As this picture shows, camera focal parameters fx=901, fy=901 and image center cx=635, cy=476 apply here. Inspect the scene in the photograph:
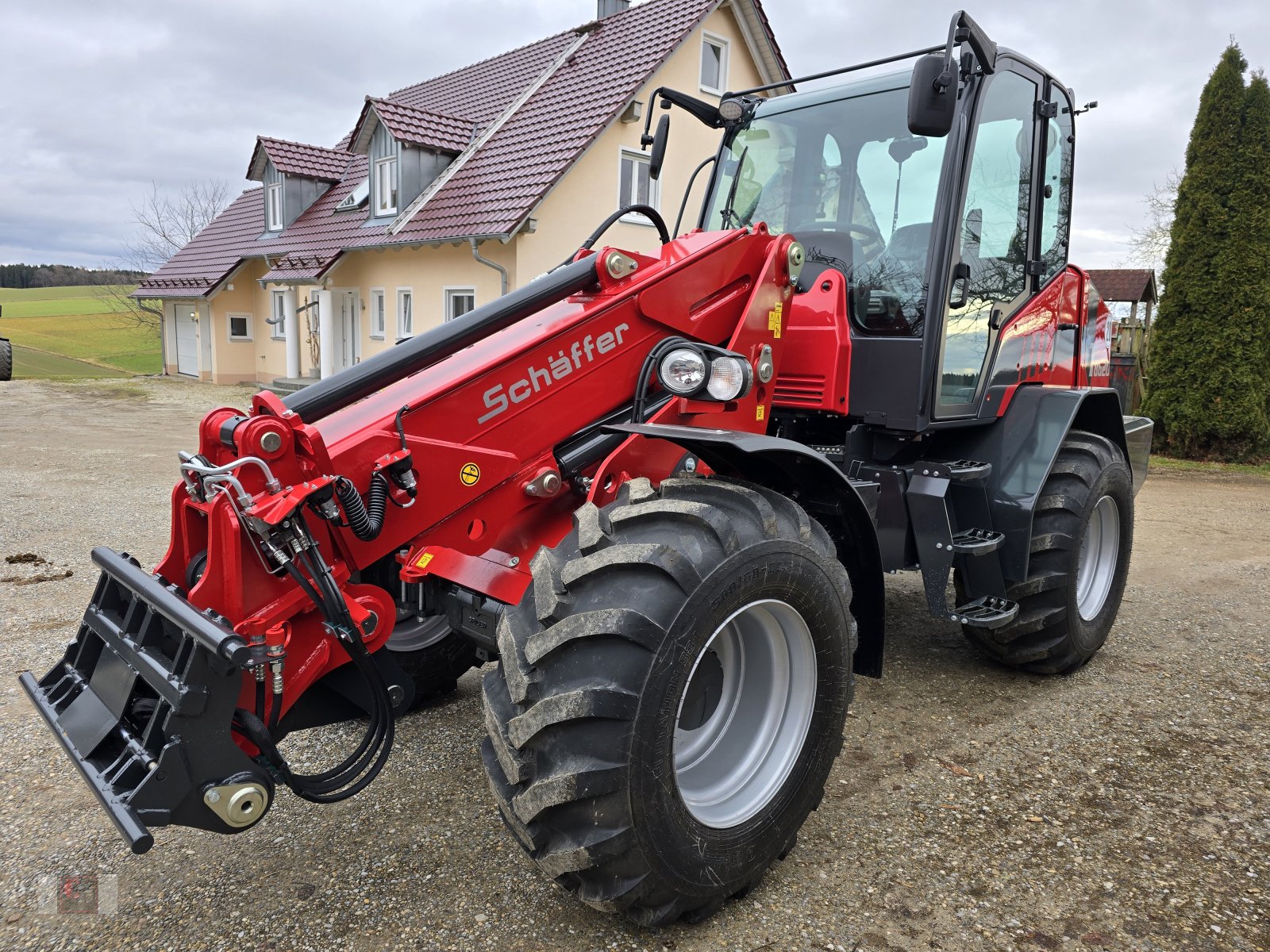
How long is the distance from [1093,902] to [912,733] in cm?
115

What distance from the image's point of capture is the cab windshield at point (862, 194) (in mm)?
3768

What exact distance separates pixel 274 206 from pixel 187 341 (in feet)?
17.5

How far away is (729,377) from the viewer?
9.24 ft

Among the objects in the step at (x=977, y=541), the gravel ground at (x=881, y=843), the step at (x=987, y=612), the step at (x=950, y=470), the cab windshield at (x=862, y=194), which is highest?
the cab windshield at (x=862, y=194)

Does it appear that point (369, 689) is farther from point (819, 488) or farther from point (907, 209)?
point (907, 209)

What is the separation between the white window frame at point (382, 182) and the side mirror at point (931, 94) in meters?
14.9

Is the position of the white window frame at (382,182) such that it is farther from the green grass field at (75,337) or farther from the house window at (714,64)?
the green grass field at (75,337)

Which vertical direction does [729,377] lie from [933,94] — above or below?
below

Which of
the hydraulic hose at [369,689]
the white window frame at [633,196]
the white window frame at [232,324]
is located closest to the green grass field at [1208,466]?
the white window frame at [633,196]

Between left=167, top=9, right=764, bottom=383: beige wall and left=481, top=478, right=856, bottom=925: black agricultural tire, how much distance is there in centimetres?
1207

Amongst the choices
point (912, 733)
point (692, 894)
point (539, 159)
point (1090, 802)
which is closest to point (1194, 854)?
point (1090, 802)

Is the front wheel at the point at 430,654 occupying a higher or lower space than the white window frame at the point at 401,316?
lower

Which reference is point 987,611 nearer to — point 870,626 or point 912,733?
point 912,733

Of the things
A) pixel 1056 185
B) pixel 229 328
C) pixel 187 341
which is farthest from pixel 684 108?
pixel 187 341
